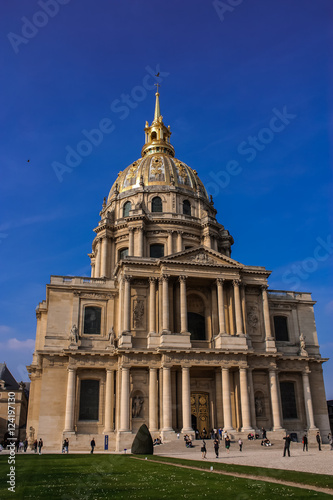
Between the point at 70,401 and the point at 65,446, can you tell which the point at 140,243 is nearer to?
the point at 70,401

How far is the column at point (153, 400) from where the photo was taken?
4081 cm

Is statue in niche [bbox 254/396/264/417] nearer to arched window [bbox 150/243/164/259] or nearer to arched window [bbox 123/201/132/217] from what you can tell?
arched window [bbox 150/243/164/259]

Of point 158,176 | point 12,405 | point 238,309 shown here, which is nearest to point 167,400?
point 238,309

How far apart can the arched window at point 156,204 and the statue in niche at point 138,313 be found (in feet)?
59.0

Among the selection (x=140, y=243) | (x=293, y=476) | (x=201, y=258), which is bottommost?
(x=293, y=476)

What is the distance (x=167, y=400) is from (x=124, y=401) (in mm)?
3720

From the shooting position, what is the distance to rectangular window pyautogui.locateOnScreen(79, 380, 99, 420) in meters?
42.7

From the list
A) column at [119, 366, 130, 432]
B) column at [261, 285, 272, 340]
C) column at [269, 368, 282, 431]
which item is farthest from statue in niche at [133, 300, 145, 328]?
column at [269, 368, 282, 431]

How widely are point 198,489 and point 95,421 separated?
29.8 metres

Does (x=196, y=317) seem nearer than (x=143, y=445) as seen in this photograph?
No

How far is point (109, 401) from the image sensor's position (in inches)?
1682

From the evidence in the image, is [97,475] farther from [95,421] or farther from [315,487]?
[95,421]

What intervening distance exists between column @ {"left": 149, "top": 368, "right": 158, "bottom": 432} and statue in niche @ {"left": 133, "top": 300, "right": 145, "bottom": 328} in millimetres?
4557

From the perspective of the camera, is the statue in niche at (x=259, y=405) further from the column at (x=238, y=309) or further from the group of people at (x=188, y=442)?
the group of people at (x=188, y=442)
